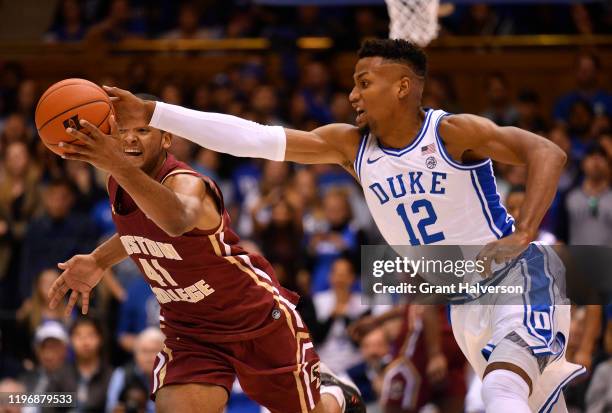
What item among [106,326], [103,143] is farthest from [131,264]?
[103,143]

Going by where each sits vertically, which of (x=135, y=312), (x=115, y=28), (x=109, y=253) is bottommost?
(x=135, y=312)

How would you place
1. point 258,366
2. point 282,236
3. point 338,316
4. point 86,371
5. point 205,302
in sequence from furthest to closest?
1. point 282,236
2. point 338,316
3. point 86,371
4. point 258,366
5. point 205,302

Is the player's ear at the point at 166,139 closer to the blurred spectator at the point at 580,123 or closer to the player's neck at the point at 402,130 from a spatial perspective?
the player's neck at the point at 402,130

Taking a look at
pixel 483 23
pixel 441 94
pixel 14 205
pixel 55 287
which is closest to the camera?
pixel 55 287

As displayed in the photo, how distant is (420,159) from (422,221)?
0.35 metres

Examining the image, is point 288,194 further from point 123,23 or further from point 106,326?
point 123,23

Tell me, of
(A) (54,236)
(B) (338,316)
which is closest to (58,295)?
(B) (338,316)

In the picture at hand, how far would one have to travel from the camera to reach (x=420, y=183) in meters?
6.02

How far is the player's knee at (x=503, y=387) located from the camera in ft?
17.7

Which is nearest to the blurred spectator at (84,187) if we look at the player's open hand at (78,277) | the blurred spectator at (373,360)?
the blurred spectator at (373,360)

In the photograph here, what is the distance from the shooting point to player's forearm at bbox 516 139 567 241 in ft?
17.8

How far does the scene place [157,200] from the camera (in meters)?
5.05

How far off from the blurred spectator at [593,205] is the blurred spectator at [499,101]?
172 centimetres

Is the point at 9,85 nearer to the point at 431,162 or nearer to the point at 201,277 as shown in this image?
the point at 201,277
